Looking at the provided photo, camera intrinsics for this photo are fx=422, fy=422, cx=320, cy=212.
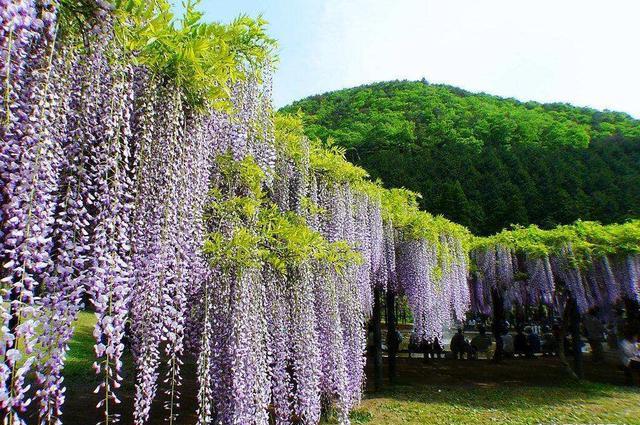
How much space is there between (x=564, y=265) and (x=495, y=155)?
21214mm

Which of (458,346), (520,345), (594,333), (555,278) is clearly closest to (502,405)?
(555,278)

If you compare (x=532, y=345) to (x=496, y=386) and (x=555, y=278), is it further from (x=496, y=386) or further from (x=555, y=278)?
(x=496, y=386)

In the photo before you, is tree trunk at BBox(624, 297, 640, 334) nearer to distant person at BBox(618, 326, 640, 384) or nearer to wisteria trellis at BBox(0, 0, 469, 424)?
distant person at BBox(618, 326, 640, 384)

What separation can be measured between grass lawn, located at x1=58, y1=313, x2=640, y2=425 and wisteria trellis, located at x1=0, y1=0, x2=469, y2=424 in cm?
451

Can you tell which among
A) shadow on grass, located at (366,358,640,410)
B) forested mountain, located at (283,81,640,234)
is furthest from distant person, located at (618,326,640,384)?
forested mountain, located at (283,81,640,234)

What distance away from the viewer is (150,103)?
325 cm

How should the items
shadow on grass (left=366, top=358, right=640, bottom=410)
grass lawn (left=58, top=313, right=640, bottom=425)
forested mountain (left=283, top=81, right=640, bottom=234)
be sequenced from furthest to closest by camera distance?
forested mountain (left=283, top=81, right=640, bottom=234) < shadow on grass (left=366, top=358, right=640, bottom=410) < grass lawn (left=58, top=313, right=640, bottom=425)

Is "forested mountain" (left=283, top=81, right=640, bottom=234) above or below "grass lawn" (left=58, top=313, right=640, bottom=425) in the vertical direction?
above

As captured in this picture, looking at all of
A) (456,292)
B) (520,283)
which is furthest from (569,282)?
(456,292)

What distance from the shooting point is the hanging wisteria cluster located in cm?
1277

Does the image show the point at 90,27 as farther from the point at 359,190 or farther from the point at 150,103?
the point at 359,190

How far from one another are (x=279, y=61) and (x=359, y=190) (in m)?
3.83

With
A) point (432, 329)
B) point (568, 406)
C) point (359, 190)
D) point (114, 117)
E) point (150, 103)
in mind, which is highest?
point (359, 190)

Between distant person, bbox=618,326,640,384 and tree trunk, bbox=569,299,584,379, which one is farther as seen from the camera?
tree trunk, bbox=569,299,584,379
